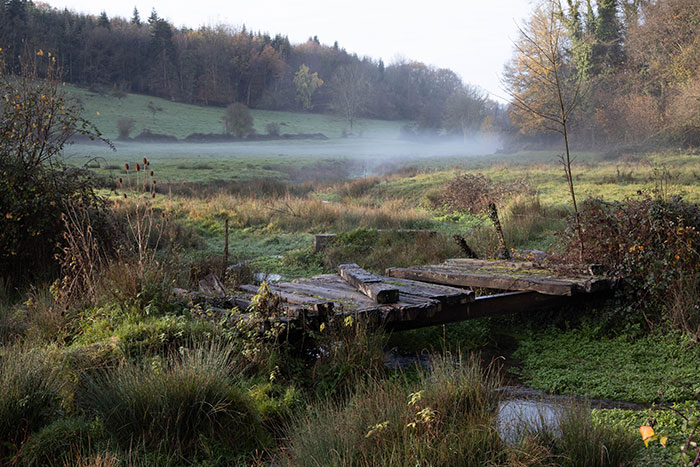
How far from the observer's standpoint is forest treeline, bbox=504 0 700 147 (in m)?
23.8

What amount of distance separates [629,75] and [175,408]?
36742 millimetres

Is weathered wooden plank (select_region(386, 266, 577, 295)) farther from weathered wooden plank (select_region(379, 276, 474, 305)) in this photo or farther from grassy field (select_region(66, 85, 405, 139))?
grassy field (select_region(66, 85, 405, 139))

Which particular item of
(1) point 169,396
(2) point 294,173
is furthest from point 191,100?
(1) point 169,396

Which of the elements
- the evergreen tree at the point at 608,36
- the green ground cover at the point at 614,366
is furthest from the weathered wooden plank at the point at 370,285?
the evergreen tree at the point at 608,36

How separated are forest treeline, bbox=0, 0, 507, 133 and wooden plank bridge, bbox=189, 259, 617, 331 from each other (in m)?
33.3

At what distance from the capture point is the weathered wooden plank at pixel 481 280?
6.04 metres

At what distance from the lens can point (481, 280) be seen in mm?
6520

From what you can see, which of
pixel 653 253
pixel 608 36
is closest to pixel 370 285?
pixel 653 253

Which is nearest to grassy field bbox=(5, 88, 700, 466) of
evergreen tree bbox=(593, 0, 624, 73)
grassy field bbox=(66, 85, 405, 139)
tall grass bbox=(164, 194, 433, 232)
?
tall grass bbox=(164, 194, 433, 232)

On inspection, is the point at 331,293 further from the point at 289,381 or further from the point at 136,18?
the point at 136,18

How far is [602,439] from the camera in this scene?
10.7ft

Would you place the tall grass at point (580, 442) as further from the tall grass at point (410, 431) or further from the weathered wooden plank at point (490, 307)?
the weathered wooden plank at point (490, 307)

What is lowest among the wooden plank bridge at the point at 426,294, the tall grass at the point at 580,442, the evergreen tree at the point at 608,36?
the tall grass at the point at 580,442

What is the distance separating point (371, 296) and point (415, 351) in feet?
3.02
